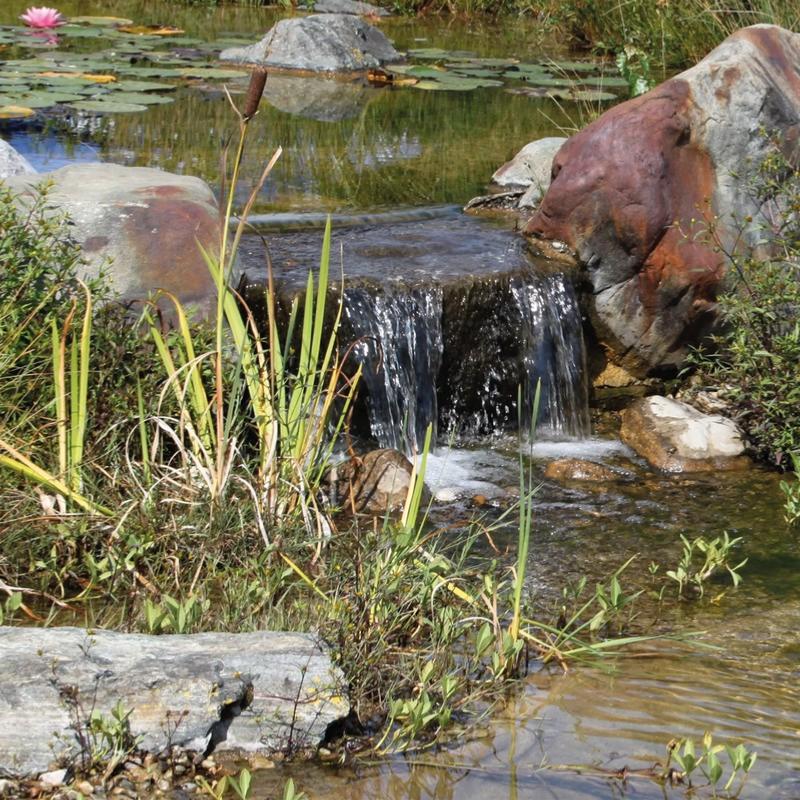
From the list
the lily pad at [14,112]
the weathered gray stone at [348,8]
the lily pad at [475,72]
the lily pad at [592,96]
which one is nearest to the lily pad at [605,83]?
the lily pad at [592,96]

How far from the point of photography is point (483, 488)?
505cm

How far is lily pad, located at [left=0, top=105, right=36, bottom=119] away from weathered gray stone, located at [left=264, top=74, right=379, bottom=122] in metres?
2.18

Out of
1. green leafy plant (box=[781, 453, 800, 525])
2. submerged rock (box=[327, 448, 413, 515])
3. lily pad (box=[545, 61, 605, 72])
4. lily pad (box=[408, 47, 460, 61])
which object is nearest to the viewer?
submerged rock (box=[327, 448, 413, 515])

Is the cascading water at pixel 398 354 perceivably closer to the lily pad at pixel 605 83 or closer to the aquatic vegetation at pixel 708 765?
the aquatic vegetation at pixel 708 765

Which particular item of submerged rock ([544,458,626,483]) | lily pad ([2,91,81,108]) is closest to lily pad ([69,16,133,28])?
lily pad ([2,91,81,108])

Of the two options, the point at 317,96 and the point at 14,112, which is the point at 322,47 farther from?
the point at 14,112

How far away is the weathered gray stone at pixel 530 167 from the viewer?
7.78 meters

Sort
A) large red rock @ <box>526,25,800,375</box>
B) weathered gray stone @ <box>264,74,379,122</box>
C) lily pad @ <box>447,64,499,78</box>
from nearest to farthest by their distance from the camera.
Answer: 1. large red rock @ <box>526,25,800,375</box>
2. weathered gray stone @ <box>264,74,379,122</box>
3. lily pad @ <box>447,64,499,78</box>

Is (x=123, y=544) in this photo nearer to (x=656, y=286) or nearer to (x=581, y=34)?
(x=656, y=286)

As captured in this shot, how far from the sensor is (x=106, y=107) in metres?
9.26

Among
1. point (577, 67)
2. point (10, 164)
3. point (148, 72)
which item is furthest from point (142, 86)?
point (10, 164)

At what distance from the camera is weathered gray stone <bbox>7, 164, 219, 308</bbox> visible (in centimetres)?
463

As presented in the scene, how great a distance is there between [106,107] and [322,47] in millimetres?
3558

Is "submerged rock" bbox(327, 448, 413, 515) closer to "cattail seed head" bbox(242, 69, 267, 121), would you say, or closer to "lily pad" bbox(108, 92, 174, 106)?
"cattail seed head" bbox(242, 69, 267, 121)
